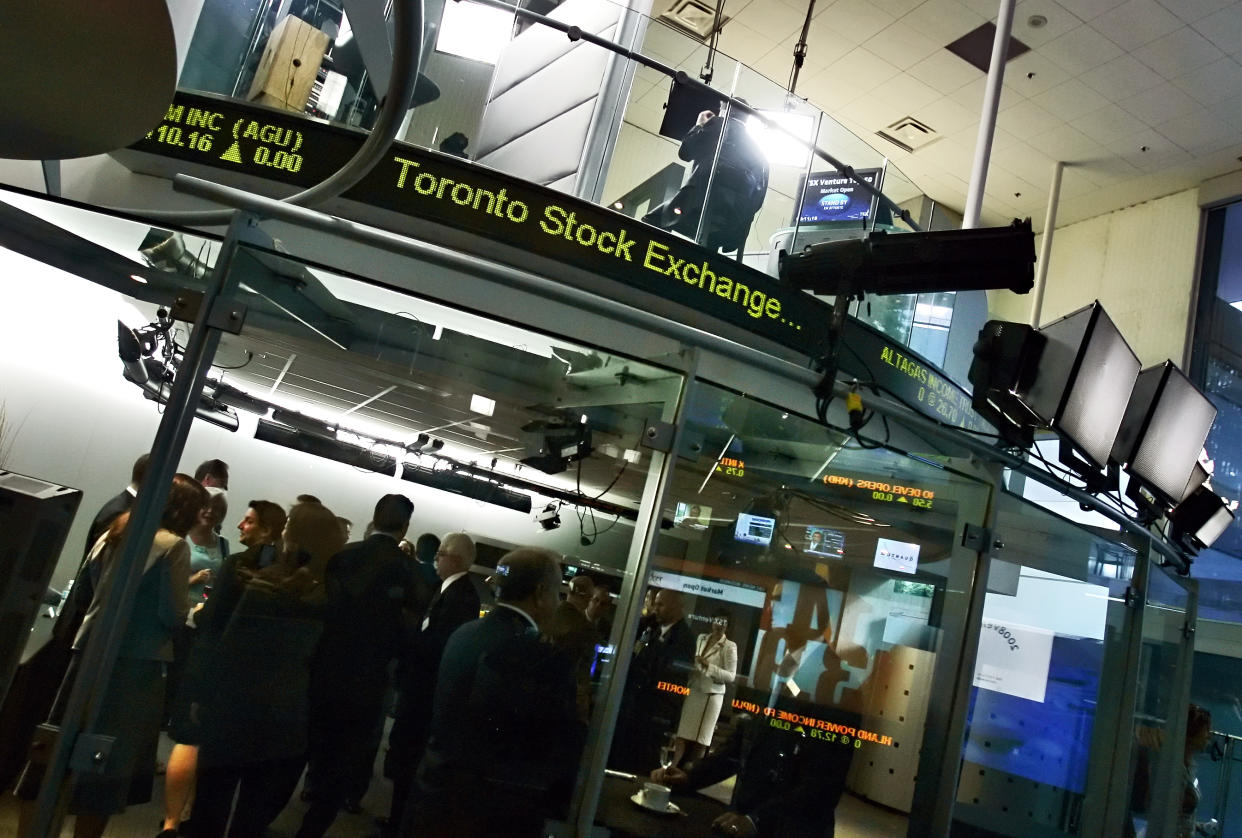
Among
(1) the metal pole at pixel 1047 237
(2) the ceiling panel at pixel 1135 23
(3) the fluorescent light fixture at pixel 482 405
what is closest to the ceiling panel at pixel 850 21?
(2) the ceiling panel at pixel 1135 23

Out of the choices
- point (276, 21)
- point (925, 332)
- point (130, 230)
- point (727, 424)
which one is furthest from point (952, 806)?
point (276, 21)

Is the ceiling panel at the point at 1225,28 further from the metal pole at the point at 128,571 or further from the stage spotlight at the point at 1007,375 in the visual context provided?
the metal pole at the point at 128,571

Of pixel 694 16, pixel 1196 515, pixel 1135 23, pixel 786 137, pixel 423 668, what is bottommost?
pixel 423 668

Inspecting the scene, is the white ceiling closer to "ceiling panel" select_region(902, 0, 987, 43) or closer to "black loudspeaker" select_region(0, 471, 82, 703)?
"ceiling panel" select_region(902, 0, 987, 43)

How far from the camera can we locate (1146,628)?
441cm

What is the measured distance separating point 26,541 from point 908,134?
977 centimetres

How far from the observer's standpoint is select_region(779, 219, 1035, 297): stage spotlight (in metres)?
2.99

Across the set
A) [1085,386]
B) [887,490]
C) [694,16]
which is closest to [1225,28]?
[694,16]

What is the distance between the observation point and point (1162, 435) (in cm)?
483

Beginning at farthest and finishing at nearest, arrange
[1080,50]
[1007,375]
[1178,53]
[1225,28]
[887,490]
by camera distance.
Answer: [1080,50] → [1178,53] → [1225,28] → [1007,375] → [887,490]

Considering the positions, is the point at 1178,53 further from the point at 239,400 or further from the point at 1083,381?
the point at 239,400

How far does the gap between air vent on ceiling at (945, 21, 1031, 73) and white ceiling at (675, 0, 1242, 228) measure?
0.08 m

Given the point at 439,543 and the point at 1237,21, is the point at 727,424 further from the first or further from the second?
the point at 1237,21

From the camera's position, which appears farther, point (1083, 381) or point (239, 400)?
point (1083, 381)
